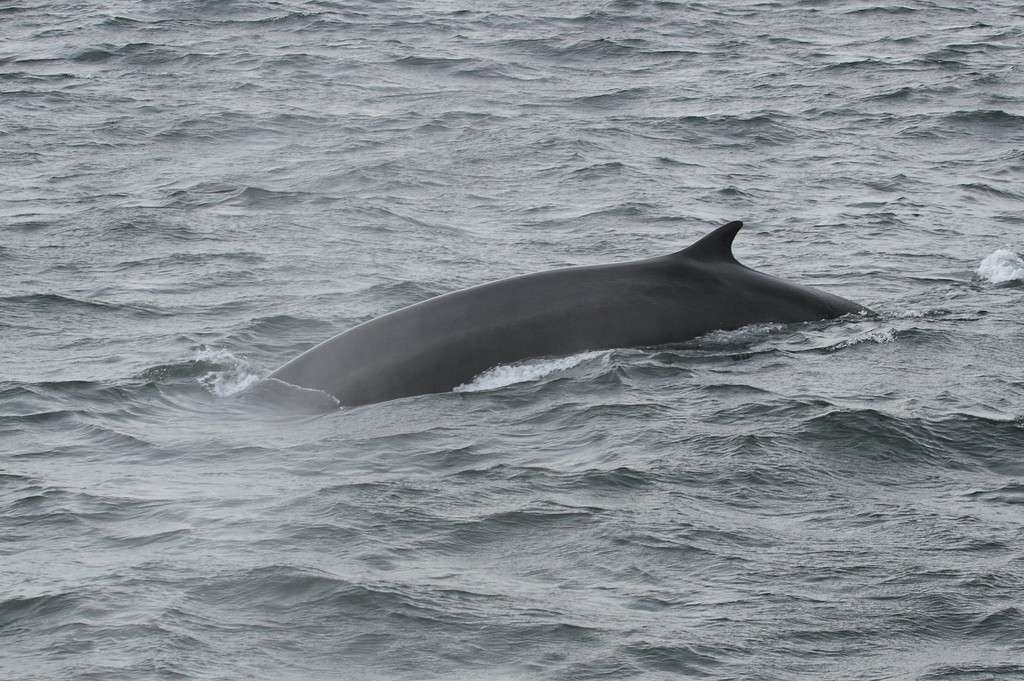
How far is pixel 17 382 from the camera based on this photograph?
14625mm

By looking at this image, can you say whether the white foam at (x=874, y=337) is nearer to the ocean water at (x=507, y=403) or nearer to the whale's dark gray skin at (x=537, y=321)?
the ocean water at (x=507, y=403)

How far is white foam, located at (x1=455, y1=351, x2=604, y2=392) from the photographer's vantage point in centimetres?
1308

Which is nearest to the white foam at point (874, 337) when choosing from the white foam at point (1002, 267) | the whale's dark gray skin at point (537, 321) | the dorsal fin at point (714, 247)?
the whale's dark gray skin at point (537, 321)

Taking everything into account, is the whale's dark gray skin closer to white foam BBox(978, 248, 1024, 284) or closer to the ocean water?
the ocean water

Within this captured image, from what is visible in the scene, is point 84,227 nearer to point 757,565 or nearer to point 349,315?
point 349,315

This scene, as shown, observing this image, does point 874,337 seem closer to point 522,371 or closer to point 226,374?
point 522,371

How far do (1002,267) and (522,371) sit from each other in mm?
7550

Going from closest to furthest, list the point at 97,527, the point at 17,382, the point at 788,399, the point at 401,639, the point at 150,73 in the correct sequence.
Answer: the point at 401,639 < the point at 97,527 < the point at 788,399 < the point at 17,382 < the point at 150,73

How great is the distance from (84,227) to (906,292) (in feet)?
35.8

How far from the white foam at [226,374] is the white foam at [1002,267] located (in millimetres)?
8408

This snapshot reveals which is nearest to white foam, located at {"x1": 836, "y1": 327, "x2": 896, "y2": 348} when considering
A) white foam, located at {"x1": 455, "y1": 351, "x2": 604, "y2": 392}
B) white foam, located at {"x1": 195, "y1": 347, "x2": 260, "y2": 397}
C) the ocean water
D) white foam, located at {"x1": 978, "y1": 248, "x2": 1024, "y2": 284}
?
the ocean water

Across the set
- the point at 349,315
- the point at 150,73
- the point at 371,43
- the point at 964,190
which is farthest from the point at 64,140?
the point at 964,190

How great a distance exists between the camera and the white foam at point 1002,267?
17844 millimetres

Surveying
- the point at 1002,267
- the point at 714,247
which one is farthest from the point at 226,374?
the point at 1002,267
